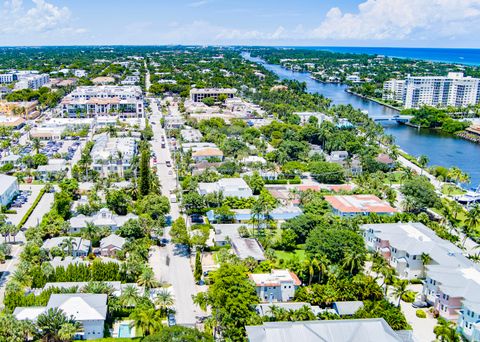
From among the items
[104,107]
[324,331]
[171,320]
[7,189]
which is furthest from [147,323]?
[104,107]

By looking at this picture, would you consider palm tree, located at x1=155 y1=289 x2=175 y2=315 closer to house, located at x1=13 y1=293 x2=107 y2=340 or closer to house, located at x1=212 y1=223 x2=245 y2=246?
house, located at x1=13 y1=293 x2=107 y2=340

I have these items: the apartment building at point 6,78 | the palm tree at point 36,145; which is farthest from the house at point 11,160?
the apartment building at point 6,78

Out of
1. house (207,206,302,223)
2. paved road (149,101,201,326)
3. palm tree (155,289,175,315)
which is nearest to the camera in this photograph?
palm tree (155,289,175,315)

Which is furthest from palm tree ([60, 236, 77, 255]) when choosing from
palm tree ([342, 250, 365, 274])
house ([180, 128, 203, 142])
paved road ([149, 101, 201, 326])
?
house ([180, 128, 203, 142])

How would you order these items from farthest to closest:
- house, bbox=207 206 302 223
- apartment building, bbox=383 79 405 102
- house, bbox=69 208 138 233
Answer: apartment building, bbox=383 79 405 102, house, bbox=207 206 302 223, house, bbox=69 208 138 233

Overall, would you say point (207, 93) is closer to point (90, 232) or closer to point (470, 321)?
point (90, 232)

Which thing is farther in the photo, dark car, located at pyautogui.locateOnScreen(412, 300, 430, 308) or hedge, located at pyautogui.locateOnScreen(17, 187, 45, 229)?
hedge, located at pyautogui.locateOnScreen(17, 187, 45, 229)
